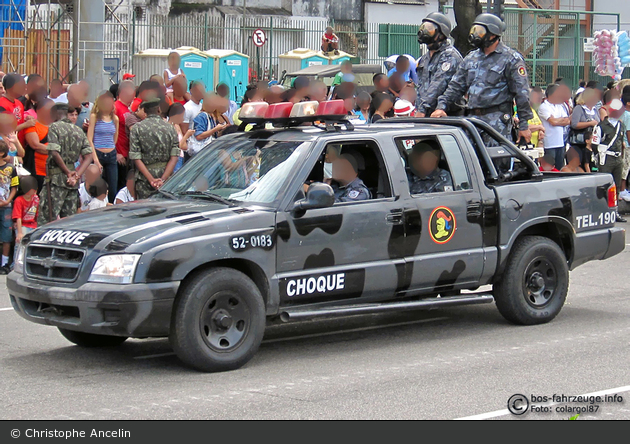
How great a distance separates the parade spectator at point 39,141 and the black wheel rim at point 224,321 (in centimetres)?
592

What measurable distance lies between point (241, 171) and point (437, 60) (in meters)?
4.68

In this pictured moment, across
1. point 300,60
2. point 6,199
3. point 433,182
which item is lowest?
point 6,199

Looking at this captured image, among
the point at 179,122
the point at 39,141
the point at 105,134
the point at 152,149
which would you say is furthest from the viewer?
the point at 179,122

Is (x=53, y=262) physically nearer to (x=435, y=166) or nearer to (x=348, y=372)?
(x=348, y=372)

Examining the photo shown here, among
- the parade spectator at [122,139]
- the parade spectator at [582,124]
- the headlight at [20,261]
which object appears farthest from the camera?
the parade spectator at [582,124]

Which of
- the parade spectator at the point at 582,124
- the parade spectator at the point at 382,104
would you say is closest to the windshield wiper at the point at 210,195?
the parade spectator at the point at 382,104

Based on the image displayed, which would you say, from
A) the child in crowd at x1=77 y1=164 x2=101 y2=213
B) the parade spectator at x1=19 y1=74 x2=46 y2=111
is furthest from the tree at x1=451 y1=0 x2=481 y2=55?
the child in crowd at x1=77 y1=164 x2=101 y2=213

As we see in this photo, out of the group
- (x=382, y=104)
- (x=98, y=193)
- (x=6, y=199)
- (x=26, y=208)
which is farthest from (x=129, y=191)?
(x=382, y=104)

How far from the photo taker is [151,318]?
20.1ft

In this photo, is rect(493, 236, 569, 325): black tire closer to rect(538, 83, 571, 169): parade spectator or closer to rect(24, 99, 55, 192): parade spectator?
rect(24, 99, 55, 192): parade spectator

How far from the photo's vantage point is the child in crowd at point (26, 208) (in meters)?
11.1

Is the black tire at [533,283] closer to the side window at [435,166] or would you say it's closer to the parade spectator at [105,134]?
the side window at [435,166]

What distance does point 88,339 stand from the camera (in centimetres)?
719

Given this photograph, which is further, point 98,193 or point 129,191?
point 129,191
